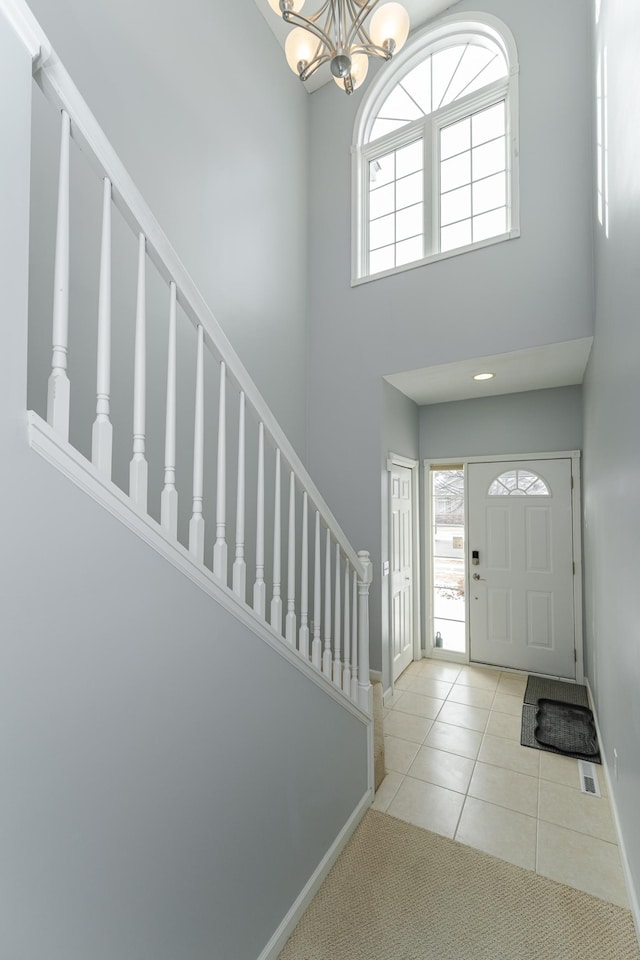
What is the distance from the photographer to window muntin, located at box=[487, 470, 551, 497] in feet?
12.9

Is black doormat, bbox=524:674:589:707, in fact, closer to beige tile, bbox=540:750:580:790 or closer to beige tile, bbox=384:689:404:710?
beige tile, bbox=540:750:580:790

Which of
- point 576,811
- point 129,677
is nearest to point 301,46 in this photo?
point 129,677

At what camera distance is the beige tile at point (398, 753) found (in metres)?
2.64

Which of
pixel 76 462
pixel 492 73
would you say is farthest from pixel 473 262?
pixel 76 462

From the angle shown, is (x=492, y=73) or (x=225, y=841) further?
(x=492, y=73)

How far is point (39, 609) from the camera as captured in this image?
32.4 inches

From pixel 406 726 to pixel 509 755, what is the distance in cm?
69

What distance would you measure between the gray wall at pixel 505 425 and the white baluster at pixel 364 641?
7.82ft

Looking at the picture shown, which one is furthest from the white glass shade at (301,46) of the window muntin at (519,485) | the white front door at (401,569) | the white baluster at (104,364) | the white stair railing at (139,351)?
the window muntin at (519,485)

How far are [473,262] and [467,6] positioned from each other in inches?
81.7

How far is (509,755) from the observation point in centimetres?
276

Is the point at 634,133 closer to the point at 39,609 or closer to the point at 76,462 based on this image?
the point at 76,462

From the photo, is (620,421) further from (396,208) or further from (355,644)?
(396,208)

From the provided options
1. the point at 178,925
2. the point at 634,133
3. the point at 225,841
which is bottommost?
the point at 178,925
